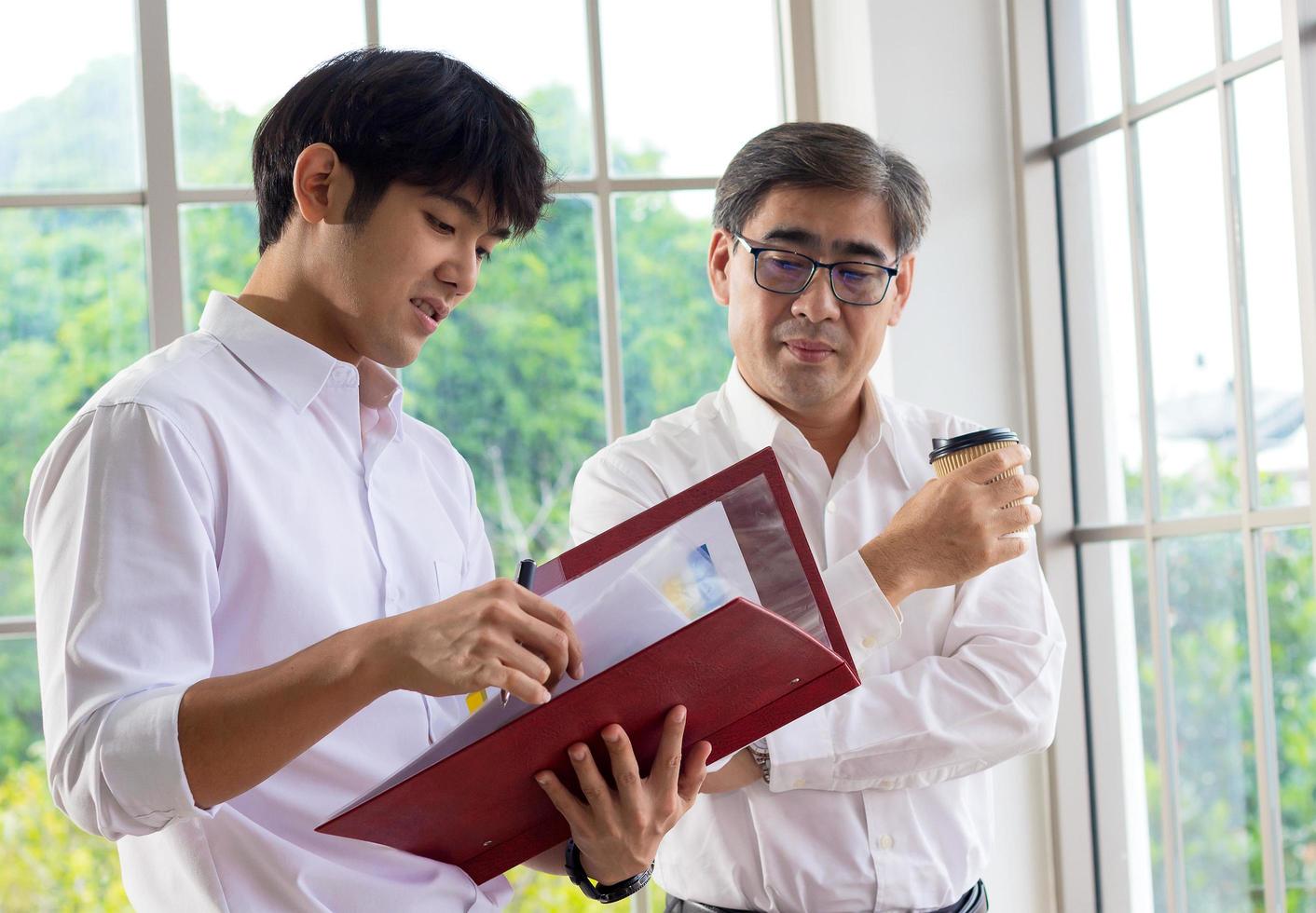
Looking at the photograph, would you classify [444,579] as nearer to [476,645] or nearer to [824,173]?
[476,645]

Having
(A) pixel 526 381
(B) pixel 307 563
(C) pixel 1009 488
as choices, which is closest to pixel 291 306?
(B) pixel 307 563

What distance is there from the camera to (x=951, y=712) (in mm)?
1656

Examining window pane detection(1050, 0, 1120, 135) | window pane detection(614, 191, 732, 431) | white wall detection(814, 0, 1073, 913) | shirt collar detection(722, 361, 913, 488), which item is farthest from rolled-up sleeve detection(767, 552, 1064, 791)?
window pane detection(1050, 0, 1120, 135)

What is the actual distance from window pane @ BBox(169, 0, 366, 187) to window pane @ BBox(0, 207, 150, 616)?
7.5 inches

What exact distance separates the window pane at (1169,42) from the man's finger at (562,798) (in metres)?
1.77

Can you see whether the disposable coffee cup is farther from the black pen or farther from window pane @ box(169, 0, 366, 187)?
window pane @ box(169, 0, 366, 187)

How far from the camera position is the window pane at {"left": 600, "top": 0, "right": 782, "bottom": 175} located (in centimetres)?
267

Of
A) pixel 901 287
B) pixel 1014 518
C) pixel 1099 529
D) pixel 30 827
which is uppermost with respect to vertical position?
pixel 901 287

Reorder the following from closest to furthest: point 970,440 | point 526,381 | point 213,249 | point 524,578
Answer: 1. point 524,578
2. point 970,440
3. point 213,249
4. point 526,381

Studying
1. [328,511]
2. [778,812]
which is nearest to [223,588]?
[328,511]

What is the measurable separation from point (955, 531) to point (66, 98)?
195 cm

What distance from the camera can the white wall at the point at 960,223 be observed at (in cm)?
254

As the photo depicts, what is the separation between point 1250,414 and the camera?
2.15 m

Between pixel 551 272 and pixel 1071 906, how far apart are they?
5.54ft
